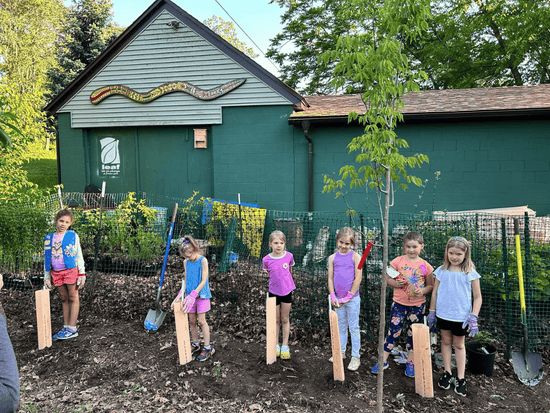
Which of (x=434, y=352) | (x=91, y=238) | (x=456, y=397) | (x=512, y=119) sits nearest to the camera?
(x=456, y=397)

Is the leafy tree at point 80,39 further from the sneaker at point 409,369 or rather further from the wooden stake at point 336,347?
the sneaker at point 409,369

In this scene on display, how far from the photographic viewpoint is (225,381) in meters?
3.48

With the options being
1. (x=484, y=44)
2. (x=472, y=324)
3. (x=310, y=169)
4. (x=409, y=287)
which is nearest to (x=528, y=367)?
(x=472, y=324)

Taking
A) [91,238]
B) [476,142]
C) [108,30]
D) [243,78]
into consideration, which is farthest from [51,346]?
[108,30]

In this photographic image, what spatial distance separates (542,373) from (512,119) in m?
6.56

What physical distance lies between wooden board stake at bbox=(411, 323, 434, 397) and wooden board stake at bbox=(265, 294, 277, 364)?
1316 mm

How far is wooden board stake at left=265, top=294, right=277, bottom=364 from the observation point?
3.68 metres

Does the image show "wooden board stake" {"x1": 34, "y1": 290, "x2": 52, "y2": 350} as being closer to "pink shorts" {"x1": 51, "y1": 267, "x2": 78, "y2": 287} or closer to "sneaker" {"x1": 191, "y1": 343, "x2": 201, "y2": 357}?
"pink shorts" {"x1": 51, "y1": 267, "x2": 78, "y2": 287}

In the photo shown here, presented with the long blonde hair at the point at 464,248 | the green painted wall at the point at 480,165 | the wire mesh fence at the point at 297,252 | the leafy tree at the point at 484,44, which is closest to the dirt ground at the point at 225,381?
the wire mesh fence at the point at 297,252

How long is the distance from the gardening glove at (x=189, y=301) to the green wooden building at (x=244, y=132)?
19.1 ft

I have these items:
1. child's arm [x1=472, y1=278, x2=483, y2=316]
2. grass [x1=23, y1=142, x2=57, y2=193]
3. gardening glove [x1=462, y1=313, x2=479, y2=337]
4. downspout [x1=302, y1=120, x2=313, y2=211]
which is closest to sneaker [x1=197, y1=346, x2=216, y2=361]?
gardening glove [x1=462, y1=313, x2=479, y2=337]

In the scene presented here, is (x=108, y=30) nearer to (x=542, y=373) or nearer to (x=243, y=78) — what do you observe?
(x=243, y=78)

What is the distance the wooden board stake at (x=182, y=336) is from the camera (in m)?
3.74

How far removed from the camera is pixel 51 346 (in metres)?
4.28
